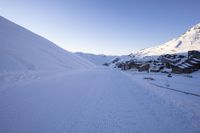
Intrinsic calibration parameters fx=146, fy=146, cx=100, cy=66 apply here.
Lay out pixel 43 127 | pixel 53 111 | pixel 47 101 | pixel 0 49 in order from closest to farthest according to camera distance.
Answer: pixel 43 127
pixel 53 111
pixel 47 101
pixel 0 49

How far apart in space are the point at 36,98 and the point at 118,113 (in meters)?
4.55

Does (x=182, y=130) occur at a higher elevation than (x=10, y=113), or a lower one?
lower

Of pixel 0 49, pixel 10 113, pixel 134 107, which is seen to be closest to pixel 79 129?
pixel 10 113

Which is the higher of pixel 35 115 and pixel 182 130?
pixel 35 115

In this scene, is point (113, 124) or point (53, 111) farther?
point (53, 111)

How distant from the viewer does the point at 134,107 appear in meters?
7.77

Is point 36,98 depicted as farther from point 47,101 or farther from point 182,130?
point 182,130

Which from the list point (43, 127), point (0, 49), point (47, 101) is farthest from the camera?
point (0, 49)

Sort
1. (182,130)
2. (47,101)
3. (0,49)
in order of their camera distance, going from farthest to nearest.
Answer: (0,49) < (47,101) < (182,130)

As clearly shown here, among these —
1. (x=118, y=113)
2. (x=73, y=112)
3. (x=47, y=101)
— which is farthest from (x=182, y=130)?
(x=47, y=101)

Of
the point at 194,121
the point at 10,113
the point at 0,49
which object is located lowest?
the point at 194,121

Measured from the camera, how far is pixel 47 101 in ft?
25.3

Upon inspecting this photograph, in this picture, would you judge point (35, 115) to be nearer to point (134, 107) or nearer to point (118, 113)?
point (118, 113)

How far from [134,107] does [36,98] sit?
5.34 metres
